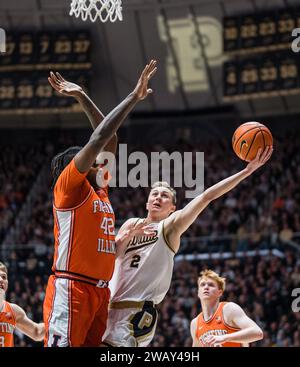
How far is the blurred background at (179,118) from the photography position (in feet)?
54.3

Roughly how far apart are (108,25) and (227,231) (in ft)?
22.1

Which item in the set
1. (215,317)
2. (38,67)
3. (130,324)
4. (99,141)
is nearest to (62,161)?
(99,141)

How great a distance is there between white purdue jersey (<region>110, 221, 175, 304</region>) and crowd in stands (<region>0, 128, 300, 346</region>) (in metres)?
7.80

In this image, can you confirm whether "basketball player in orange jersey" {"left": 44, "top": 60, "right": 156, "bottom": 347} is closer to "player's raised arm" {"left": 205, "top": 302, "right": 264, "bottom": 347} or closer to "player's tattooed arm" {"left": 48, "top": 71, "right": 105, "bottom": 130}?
"player's tattooed arm" {"left": 48, "top": 71, "right": 105, "bottom": 130}

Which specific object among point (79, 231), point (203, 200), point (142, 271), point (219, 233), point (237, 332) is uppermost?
point (219, 233)

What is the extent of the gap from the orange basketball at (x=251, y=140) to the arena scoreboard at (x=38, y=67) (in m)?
14.5

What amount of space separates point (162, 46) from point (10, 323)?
50.9 ft

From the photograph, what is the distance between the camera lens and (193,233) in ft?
A: 61.3

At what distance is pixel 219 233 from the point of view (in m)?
18.5

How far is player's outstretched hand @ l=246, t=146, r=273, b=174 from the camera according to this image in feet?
19.6

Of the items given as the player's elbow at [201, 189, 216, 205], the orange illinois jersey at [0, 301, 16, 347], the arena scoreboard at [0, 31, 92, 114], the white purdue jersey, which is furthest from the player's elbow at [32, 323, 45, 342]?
the arena scoreboard at [0, 31, 92, 114]

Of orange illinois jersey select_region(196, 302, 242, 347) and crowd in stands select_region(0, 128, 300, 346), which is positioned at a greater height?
crowd in stands select_region(0, 128, 300, 346)

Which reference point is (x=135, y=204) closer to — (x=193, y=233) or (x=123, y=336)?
(x=193, y=233)

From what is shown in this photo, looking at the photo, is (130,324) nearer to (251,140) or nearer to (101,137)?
(101,137)
